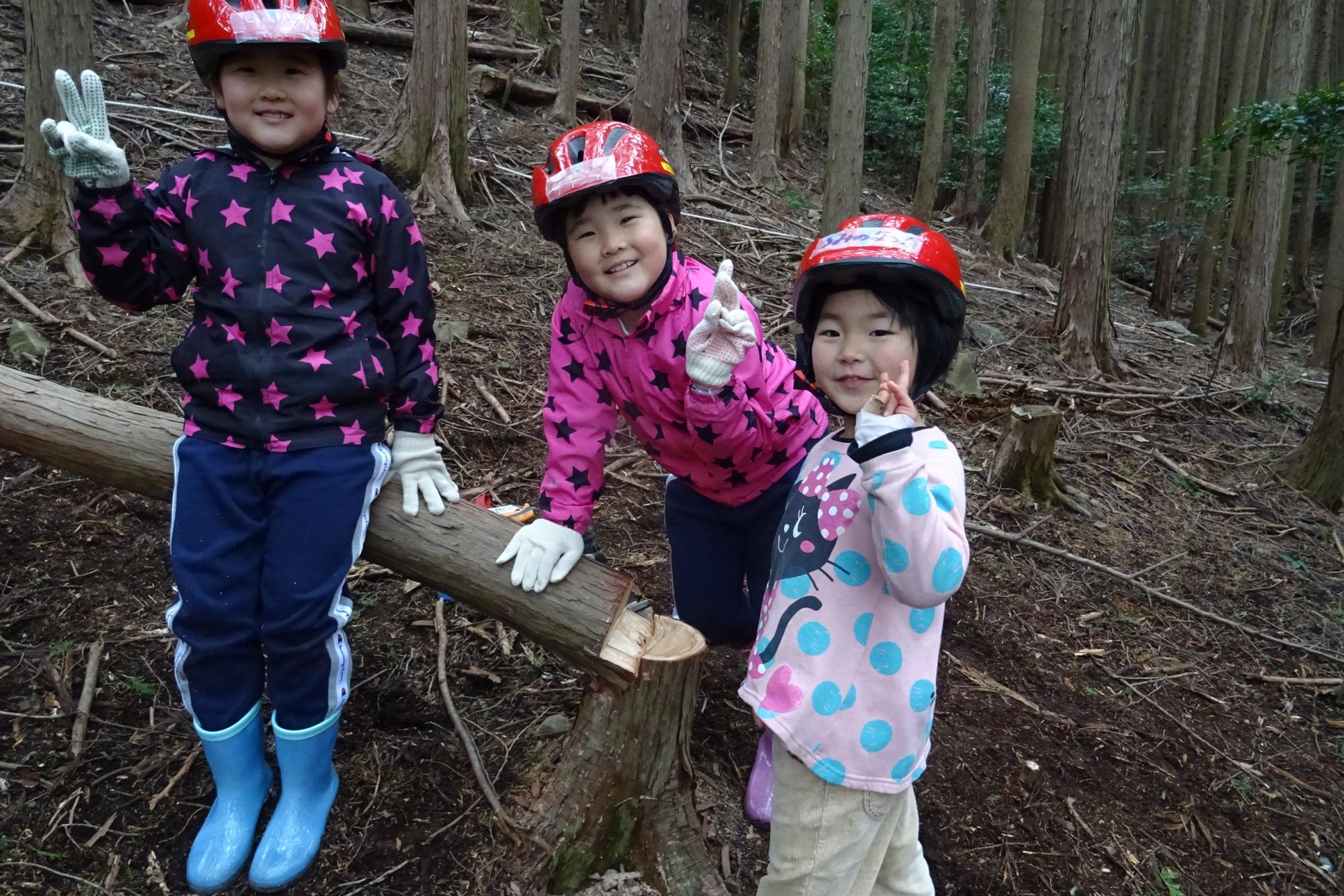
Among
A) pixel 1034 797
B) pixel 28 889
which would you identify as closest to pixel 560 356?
pixel 28 889

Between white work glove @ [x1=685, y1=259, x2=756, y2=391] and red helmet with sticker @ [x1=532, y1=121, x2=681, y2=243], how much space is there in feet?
1.07

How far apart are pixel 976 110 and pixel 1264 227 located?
7272 millimetres

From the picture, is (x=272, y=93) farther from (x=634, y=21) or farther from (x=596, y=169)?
(x=634, y=21)

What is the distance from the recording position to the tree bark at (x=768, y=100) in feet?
38.6

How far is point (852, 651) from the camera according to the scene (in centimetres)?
169

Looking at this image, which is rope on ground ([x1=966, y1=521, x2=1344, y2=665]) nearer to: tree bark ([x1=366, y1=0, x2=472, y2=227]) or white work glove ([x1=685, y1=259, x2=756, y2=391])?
white work glove ([x1=685, y1=259, x2=756, y2=391])

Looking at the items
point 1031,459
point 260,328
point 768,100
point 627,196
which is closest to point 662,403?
point 627,196

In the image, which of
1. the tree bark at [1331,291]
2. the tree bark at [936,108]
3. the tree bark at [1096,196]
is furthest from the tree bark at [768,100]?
the tree bark at [1331,291]

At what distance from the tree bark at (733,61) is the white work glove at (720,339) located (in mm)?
14227

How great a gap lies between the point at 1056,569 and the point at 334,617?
11.4ft

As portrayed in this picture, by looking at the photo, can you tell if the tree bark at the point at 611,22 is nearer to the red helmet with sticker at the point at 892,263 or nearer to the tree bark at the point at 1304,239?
the tree bark at the point at 1304,239

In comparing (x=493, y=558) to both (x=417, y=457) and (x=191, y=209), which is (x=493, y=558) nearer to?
(x=417, y=457)

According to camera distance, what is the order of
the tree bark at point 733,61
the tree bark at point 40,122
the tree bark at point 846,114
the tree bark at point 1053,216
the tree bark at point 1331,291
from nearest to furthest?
the tree bark at point 40,122, the tree bark at point 846,114, the tree bark at point 1331,291, the tree bark at point 1053,216, the tree bark at point 733,61

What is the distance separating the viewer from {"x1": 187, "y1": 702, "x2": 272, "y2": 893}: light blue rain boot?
2113 millimetres
